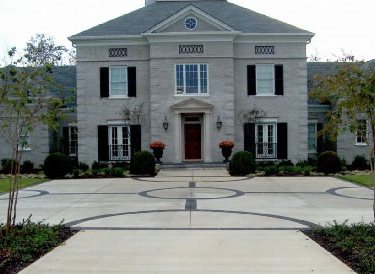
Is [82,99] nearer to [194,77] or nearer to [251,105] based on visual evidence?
[194,77]

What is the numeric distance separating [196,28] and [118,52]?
4.72 metres

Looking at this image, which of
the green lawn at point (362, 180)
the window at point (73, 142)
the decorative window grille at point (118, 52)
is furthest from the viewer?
the window at point (73, 142)

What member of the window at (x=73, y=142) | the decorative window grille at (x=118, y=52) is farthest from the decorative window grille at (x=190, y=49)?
the window at (x=73, y=142)

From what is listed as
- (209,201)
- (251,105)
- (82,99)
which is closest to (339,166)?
(251,105)

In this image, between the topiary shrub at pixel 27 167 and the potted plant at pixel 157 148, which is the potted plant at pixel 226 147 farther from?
the topiary shrub at pixel 27 167

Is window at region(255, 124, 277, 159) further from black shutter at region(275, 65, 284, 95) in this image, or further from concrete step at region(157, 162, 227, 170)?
concrete step at region(157, 162, 227, 170)

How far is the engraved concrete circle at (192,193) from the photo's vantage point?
16.1 m

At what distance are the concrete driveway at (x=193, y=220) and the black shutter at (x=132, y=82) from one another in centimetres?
881

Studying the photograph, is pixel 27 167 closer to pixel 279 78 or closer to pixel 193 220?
pixel 279 78

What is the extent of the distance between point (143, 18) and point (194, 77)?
218 inches

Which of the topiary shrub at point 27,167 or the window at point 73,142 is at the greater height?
the window at point 73,142

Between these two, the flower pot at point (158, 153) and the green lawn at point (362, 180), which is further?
the flower pot at point (158, 153)

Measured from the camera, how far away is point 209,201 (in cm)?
1507

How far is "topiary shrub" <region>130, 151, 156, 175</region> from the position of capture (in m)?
24.6
